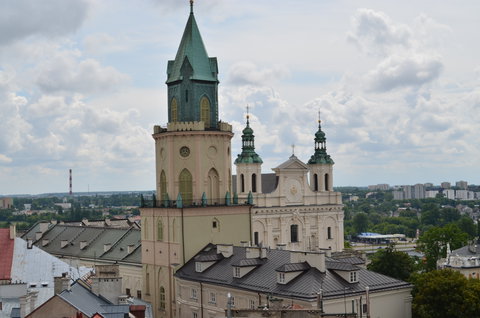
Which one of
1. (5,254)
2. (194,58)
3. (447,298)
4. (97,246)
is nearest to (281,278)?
(447,298)

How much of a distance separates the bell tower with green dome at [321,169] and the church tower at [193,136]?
60963 millimetres

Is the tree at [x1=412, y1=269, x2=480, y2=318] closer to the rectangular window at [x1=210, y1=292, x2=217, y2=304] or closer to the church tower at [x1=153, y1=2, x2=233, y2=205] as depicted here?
the rectangular window at [x1=210, y1=292, x2=217, y2=304]

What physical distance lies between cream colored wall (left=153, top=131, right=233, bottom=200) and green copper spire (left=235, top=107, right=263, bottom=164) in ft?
175

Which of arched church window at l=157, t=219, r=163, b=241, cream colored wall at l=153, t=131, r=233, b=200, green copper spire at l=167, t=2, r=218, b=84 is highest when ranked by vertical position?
green copper spire at l=167, t=2, r=218, b=84

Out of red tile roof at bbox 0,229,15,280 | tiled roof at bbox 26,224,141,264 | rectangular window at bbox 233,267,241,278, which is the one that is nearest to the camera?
rectangular window at bbox 233,267,241,278

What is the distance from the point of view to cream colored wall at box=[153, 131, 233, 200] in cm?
6606

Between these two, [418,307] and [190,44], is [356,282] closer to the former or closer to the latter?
[418,307]

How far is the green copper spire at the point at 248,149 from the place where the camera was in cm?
12125

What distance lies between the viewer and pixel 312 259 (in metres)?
51.8

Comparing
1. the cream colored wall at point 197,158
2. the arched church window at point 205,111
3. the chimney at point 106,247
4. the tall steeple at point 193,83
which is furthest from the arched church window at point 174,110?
the chimney at point 106,247

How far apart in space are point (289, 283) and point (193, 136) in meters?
19.6

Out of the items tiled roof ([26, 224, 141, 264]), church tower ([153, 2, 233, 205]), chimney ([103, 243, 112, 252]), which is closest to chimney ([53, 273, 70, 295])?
church tower ([153, 2, 233, 205])

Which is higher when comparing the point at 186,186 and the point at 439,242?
the point at 186,186

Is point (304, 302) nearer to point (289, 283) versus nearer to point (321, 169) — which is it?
point (289, 283)
